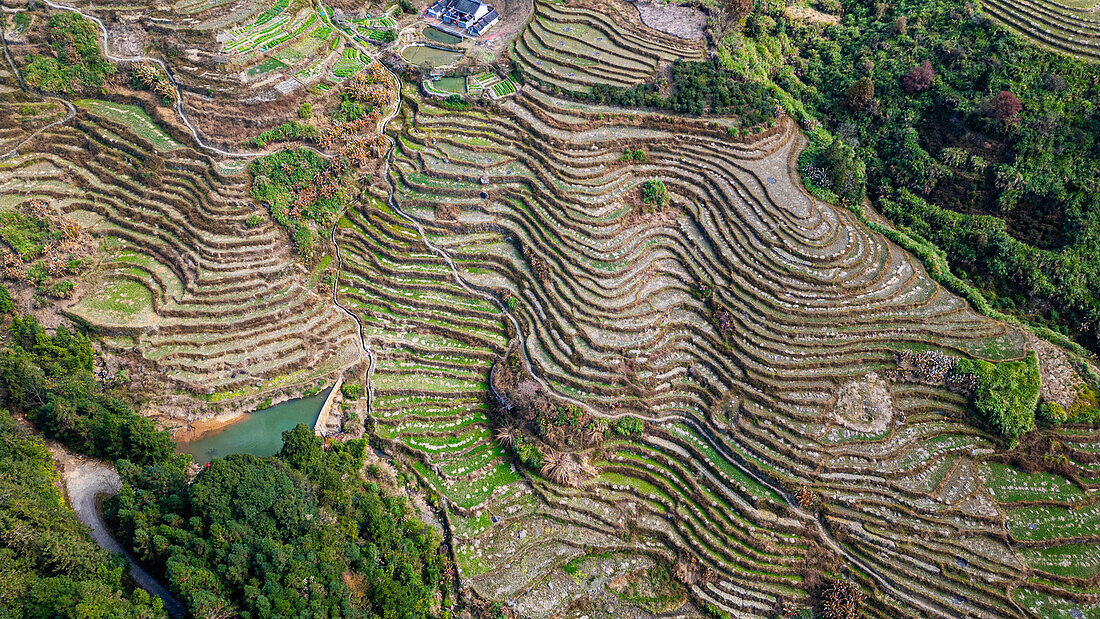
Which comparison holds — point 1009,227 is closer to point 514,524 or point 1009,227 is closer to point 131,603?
point 514,524

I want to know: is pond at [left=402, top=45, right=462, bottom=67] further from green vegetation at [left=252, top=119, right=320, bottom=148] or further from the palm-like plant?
the palm-like plant

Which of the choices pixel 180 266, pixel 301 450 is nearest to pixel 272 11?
pixel 180 266

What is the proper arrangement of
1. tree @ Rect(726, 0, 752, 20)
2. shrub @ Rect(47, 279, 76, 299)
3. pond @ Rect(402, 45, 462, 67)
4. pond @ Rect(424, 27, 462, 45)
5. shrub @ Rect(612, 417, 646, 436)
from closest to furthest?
1. shrub @ Rect(612, 417, 646, 436)
2. shrub @ Rect(47, 279, 76, 299)
3. pond @ Rect(402, 45, 462, 67)
4. tree @ Rect(726, 0, 752, 20)
5. pond @ Rect(424, 27, 462, 45)

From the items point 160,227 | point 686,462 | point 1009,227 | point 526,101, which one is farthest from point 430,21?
point 1009,227

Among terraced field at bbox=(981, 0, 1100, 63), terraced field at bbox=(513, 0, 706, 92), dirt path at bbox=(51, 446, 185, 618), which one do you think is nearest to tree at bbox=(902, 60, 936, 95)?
terraced field at bbox=(981, 0, 1100, 63)

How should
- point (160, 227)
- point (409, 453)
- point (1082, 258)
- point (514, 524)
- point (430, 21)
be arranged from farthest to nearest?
point (430, 21)
point (160, 227)
point (1082, 258)
point (409, 453)
point (514, 524)

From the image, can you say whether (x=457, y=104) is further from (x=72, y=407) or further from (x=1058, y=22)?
(x=1058, y=22)
